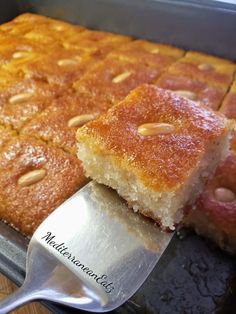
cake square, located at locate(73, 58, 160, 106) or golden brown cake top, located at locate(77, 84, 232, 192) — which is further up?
golden brown cake top, located at locate(77, 84, 232, 192)

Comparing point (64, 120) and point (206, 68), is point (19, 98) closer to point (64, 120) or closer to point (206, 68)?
point (64, 120)

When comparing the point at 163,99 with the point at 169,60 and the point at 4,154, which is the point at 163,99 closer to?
the point at 4,154

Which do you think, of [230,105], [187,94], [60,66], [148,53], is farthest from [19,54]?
[230,105]

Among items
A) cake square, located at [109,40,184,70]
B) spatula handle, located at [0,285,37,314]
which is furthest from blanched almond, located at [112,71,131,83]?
spatula handle, located at [0,285,37,314]

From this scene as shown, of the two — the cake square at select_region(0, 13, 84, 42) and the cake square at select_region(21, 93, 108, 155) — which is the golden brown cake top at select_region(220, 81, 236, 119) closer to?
the cake square at select_region(21, 93, 108, 155)

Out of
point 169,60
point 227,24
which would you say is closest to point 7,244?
point 169,60

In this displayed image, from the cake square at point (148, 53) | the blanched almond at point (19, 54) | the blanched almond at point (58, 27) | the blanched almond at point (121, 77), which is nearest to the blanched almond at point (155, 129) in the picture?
the blanched almond at point (121, 77)

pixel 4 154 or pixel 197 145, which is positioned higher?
pixel 197 145
